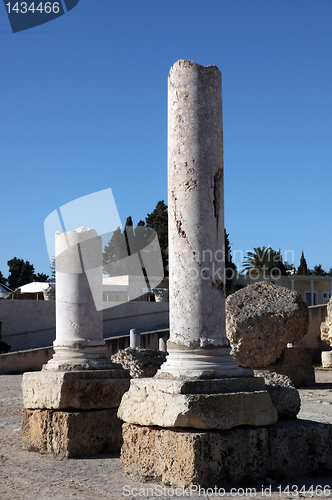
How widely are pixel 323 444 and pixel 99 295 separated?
3178mm

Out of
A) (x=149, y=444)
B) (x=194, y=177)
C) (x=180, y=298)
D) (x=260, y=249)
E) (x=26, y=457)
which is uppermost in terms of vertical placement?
(x=260, y=249)

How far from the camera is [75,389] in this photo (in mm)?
5926

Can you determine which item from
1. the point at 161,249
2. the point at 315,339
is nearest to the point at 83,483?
the point at 315,339

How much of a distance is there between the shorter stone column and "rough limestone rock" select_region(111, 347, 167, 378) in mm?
1376

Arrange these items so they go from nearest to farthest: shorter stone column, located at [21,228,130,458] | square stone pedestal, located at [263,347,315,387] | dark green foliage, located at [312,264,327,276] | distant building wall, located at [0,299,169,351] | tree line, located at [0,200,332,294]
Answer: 1. shorter stone column, located at [21,228,130,458]
2. square stone pedestal, located at [263,347,315,387]
3. distant building wall, located at [0,299,169,351]
4. tree line, located at [0,200,332,294]
5. dark green foliage, located at [312,264,327,276]

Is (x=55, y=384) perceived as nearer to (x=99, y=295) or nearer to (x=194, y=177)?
(x=99, y=295)

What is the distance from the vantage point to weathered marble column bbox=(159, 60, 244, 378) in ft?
15.6

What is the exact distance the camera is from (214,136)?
495cm

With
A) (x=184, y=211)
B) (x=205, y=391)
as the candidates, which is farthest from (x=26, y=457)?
(x=184, y=211)

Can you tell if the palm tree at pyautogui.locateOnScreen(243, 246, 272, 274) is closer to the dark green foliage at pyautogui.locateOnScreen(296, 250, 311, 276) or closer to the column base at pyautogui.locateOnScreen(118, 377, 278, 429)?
the dark green foliage at pyautogui.locateOnScreen(296, 250, 311, 276)

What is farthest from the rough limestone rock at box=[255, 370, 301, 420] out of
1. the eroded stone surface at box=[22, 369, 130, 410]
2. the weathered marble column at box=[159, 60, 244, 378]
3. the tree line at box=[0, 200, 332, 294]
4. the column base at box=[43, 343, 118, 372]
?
the tree line at box=[0, 200, 332, 294]

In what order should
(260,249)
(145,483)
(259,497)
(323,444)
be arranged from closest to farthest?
(259,497)
(145,483)
(323,444)
(260,249)

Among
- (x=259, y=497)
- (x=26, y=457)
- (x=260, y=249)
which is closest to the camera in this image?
(x=259, y=497)

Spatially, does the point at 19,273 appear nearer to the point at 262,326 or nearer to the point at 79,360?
the point at 262,326
